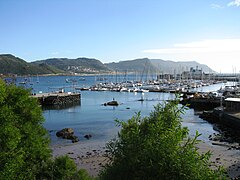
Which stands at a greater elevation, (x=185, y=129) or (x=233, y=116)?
(x=185, y=129)

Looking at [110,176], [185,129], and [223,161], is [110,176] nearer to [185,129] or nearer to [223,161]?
[185,129]

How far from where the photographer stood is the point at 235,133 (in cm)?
3806

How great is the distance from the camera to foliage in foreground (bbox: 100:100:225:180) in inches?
376

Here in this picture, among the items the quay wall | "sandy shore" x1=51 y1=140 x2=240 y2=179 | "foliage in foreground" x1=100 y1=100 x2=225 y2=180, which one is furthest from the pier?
"foliage in foreground" x1=100 y1=100 x2=225 y2=180

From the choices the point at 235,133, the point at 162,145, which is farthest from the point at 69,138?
the point at 162,145

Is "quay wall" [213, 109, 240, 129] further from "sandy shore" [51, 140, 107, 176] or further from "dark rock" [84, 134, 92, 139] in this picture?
"dark rock" [84, 134, 92, 139]

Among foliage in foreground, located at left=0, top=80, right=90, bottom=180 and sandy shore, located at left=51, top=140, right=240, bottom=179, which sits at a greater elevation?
foliage in foreground, located at left=0, top=80, right=90, bottom=180

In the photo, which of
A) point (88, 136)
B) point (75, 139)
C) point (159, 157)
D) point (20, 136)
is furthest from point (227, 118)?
point (159, 157)

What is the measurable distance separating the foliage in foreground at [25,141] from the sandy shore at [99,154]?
6.67 meters

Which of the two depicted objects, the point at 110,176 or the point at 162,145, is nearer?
the point at 162,145

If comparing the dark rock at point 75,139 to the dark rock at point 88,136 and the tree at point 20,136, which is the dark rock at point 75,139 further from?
the tree at point 20,136

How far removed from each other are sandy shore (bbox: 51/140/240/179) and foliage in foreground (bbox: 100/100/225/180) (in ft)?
44.2

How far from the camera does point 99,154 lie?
30016 mm

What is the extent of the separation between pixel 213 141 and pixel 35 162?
23541mm
